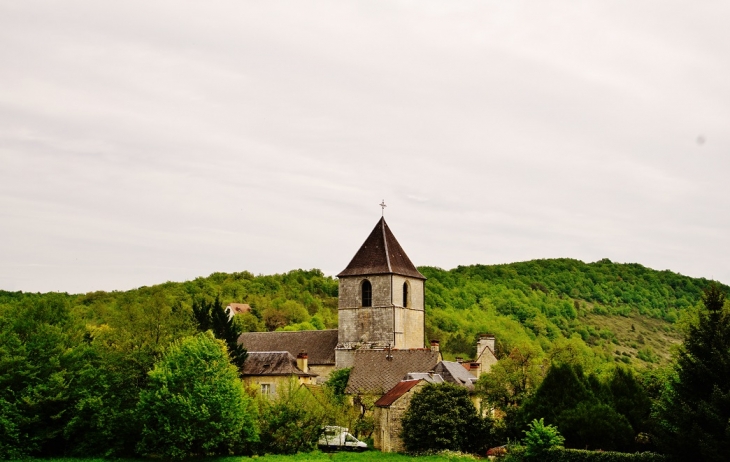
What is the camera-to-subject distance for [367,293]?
55750 millimetres

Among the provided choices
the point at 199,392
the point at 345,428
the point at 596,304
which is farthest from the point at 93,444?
the point at 596,304

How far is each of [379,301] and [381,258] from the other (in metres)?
2.98

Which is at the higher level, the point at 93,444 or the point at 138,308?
the point at 138,308

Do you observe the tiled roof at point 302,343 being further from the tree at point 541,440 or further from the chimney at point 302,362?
the tree at point 541,440

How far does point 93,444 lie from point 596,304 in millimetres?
98013

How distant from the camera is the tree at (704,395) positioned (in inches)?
1031

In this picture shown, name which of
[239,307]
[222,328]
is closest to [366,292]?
[222,328]

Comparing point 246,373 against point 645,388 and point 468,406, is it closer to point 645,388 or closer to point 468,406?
point 468,406

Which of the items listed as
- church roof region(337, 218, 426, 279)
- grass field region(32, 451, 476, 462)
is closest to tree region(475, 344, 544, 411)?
grass field region(32, 451, 476, 462)

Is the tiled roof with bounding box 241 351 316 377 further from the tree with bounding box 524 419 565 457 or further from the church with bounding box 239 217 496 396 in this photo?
the tree with bounding box 524 419 565 457

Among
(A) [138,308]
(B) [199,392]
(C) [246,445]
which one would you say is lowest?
(C) [246,445]

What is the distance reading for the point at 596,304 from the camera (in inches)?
4919

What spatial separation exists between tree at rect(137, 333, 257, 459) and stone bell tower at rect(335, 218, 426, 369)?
1617 centimetres

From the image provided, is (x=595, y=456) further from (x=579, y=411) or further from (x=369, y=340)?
(x=369, y=340)
